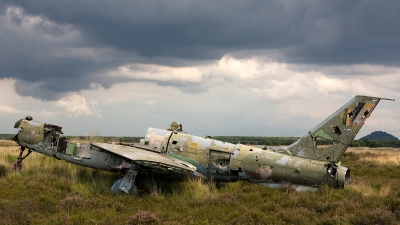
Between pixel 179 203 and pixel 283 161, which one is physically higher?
pixel 283 161

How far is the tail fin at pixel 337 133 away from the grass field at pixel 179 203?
176 cm

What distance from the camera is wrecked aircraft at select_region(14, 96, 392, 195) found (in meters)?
13.8

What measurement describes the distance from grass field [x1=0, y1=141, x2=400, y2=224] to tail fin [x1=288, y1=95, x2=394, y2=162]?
176 centimetres

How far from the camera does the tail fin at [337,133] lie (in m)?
14.7

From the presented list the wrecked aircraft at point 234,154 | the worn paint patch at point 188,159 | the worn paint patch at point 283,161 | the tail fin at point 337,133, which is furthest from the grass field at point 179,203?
the tail fin at point 337,133

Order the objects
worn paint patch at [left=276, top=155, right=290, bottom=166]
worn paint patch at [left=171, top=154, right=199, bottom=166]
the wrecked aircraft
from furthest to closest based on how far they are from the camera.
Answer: worn paint patch at [left=171, top=154, right=199, bottom=166] < worn paint patch at [left=276, top=155, right=290, bottom=166] < the wrecked aircraft

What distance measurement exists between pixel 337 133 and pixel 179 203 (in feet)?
24.9

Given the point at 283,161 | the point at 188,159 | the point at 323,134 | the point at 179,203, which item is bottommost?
the point at 179,203

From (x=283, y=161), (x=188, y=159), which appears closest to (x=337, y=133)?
(x=283, y=161)

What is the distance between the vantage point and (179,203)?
12.4 metres

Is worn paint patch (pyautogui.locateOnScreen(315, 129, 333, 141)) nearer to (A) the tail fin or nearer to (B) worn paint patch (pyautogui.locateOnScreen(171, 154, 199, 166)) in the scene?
(A) the tail fin

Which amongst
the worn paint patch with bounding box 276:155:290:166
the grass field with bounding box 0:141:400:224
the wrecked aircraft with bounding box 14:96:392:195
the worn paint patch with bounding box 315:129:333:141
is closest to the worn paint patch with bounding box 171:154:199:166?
the wrecked aircraft with bounding box 14:96:392:195

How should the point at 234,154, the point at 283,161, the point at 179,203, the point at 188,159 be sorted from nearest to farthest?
the point at 179,203
the point at 283,161
the point at 234,154
the point at 188,159

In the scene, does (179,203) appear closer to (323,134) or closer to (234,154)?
(234,154)
